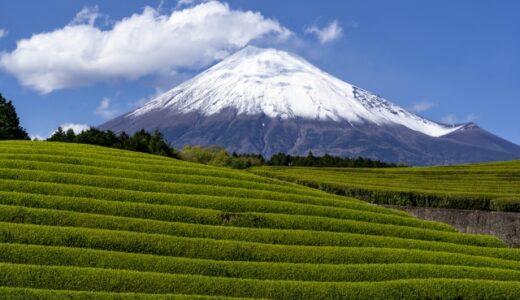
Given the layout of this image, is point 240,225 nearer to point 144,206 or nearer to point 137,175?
point 144,206

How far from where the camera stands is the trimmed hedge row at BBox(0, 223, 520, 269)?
19281 mm

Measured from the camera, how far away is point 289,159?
123 metres

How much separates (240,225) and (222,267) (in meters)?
4.65

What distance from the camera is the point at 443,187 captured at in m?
49.4

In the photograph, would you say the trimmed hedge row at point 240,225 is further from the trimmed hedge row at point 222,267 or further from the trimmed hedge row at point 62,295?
the trimmed hedge row at point 62,295

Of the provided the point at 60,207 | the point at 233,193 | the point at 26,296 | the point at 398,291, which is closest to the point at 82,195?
the point at 60,207

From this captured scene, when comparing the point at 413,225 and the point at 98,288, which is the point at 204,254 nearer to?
the point at 98,288

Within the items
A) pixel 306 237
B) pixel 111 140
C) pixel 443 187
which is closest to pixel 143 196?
pixel 306 237

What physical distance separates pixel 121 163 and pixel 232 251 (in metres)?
12.5

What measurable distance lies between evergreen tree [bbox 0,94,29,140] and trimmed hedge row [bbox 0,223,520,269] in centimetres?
6601

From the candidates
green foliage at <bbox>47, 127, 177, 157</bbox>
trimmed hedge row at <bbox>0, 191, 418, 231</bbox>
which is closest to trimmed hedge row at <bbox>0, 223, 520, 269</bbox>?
trimmed hedge row at <bbox>0, 191, 418, 231</bbox>

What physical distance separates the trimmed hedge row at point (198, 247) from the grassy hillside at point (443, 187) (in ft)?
61.9

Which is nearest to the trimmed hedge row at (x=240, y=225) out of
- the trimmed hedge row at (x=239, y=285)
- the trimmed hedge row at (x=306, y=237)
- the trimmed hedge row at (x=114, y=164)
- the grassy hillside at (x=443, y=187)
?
the trimmed hedge row at (x=306, y=237)

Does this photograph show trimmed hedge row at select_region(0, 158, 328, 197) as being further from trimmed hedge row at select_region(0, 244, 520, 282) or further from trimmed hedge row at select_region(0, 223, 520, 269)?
trimmed hedge row at select_region(0, 244, 520, 282)
